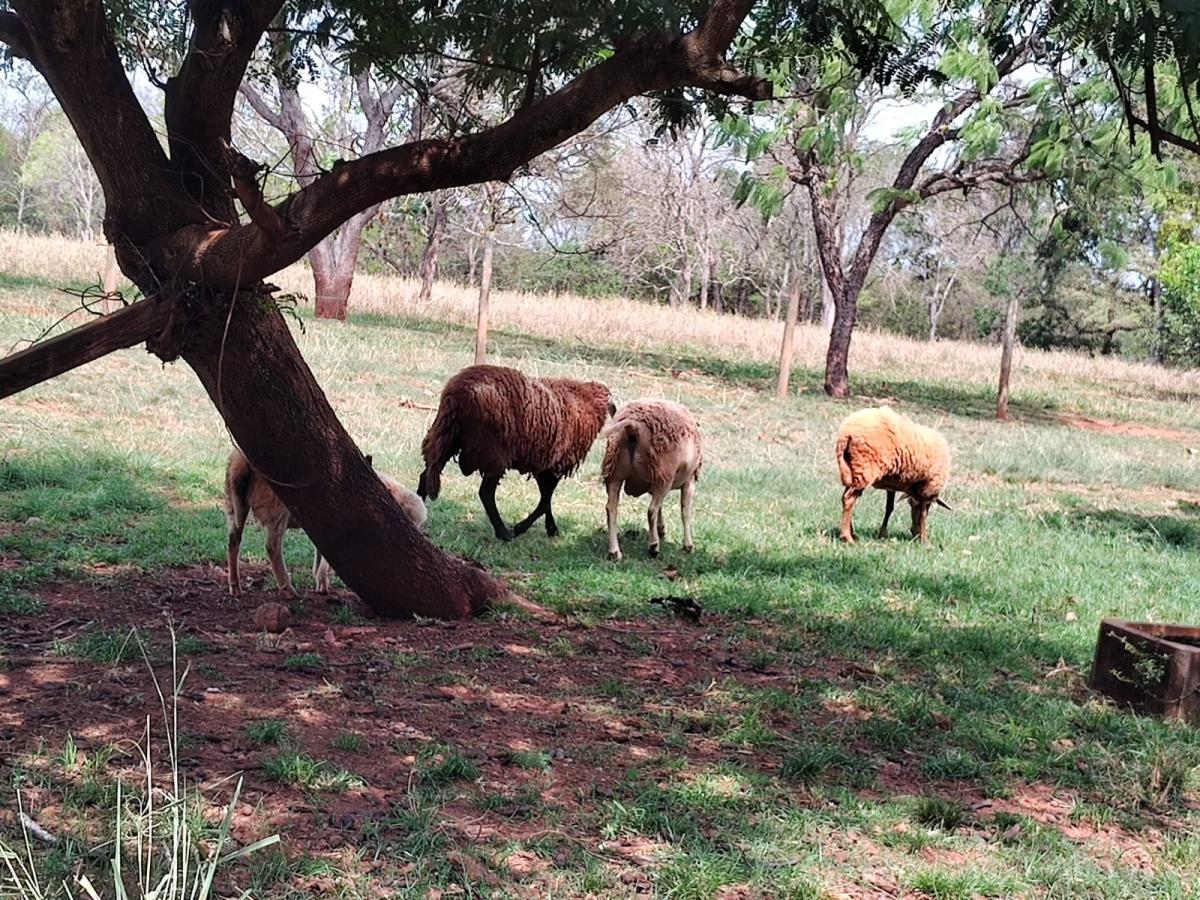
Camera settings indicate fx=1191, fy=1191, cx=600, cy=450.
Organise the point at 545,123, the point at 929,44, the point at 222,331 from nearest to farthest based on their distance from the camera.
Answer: the point at 545,123, the point at 222,331, the point at 929,44

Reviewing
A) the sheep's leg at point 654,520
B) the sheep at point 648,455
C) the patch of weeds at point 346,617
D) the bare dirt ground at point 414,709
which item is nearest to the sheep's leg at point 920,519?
the sheep at point 648,455

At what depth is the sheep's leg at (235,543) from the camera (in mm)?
6625

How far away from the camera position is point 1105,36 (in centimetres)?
507

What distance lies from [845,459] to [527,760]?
5.93m

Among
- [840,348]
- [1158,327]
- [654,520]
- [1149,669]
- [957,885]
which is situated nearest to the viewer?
[957,885]

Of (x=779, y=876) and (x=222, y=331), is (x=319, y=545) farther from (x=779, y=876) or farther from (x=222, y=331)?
(x=779, y=876)

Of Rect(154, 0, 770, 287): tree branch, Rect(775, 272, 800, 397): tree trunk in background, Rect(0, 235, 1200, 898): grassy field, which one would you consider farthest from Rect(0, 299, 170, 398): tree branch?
Rect(775, 272, 800, 397): tree trunk in background

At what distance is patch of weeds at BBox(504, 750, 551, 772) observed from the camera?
14.9 ft

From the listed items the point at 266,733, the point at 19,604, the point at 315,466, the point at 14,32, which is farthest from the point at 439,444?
the point at 266,733

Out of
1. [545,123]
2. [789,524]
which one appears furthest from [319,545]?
[789,524]

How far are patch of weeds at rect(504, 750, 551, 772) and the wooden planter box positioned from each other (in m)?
3.05

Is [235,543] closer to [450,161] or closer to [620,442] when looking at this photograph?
[450,161]

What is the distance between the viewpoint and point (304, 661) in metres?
5.51

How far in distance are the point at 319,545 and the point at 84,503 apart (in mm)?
3165
